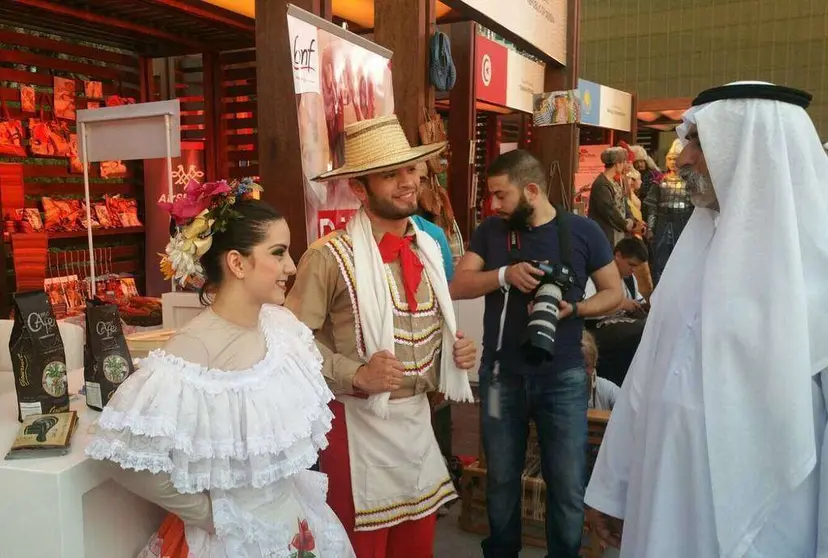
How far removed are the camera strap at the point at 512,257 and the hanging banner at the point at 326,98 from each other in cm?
77

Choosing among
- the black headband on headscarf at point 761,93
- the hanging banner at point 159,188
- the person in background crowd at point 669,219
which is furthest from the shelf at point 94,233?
the black headband on headscarf at point 761,93

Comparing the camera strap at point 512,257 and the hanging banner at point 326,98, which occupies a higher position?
the hanging banner at point 326,98

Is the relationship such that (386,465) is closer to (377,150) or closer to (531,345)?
(531,345)

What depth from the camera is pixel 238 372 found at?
1.54m

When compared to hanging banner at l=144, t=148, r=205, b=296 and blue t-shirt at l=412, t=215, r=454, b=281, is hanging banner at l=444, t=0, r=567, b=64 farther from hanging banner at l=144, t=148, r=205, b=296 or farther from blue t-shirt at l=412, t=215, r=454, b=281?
hanging banner at l=144, t=148, r=205, b=296

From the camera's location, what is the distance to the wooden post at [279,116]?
8.70 ft

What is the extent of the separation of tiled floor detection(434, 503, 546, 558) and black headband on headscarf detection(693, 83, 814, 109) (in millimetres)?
2310

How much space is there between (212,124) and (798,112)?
5.55 m

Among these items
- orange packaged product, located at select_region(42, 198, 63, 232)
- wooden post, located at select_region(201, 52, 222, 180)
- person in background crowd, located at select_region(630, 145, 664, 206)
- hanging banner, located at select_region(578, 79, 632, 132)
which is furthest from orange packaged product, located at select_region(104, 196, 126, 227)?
person in background crowd, located at select_region(630, 145, 664, 206)

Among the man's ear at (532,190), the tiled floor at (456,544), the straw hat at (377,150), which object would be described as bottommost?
the tiled floor at (456,544)

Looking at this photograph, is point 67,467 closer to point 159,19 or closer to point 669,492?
point 669,492

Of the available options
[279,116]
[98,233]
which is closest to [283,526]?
[279,116]

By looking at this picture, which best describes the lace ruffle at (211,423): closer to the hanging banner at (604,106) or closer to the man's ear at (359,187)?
the man's ear at (359,187)

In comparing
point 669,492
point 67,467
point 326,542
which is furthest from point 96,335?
point 669,492
